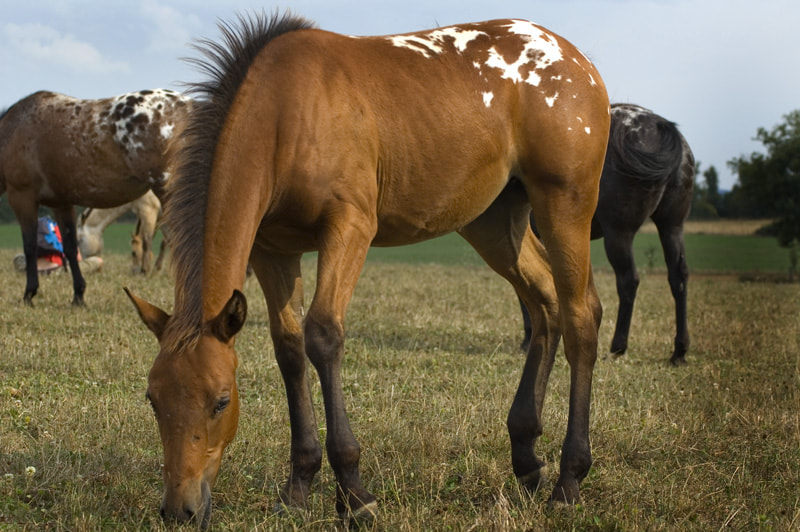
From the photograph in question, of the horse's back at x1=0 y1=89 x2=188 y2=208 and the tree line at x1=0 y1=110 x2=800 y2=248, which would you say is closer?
the horse's back at x1=0 y1=89 x2=188 y2=208

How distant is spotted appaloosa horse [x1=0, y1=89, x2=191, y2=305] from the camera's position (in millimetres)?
10312

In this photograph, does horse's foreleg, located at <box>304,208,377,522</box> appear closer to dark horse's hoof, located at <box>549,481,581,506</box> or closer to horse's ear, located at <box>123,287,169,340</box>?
horse's ear, located at <box>123,287,169,340</box>

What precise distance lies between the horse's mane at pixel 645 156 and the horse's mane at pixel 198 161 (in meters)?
5.08

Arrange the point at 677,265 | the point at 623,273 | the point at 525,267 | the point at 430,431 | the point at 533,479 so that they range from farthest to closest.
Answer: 1. the point at 677,265
2. the point at 623,273
3. the point at 430,431
4. the point at 525,267
5. the point at 533,479

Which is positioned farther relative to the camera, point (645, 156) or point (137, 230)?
point (137, 230)

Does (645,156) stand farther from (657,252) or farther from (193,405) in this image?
(657,252)

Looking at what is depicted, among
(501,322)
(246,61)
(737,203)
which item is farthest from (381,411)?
(737,203)

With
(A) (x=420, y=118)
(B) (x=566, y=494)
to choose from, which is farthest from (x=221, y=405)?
(B) (x=566, y=494)

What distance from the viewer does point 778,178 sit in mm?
38062

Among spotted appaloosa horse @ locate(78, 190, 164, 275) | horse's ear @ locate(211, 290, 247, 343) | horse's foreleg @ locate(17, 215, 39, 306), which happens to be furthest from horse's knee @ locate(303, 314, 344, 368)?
spotted appaloosa horse @ locate(78, 190, 164, 275)

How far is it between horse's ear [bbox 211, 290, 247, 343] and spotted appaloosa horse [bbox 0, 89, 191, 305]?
23.9ft

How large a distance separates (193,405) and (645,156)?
6.29 meters

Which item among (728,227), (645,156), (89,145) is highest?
(645,156)

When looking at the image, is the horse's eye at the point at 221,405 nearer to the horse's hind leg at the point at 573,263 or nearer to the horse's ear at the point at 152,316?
the horse's ear at the point at 152,316
